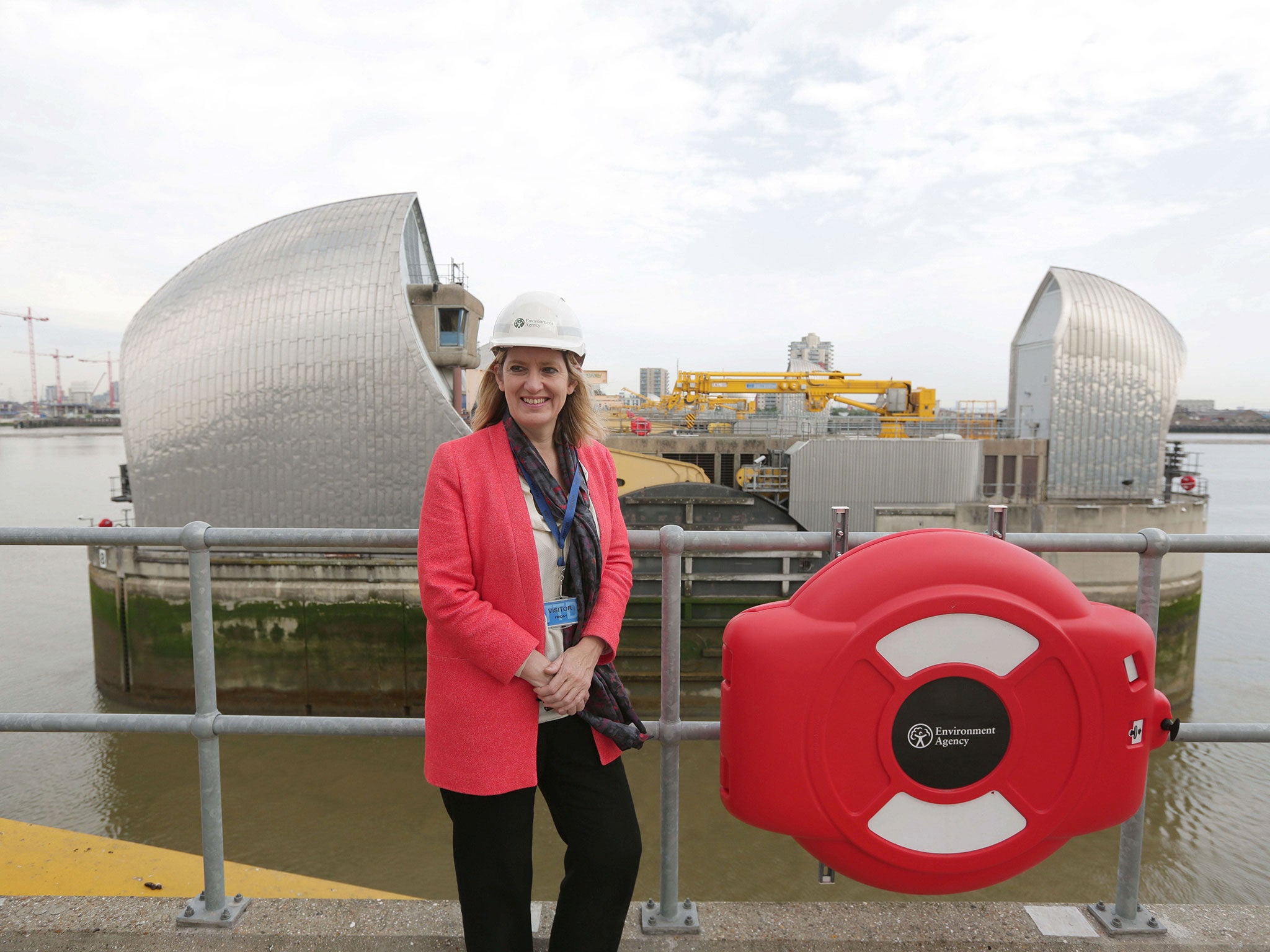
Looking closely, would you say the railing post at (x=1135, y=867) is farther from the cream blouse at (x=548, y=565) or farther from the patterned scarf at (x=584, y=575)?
the cream blouse at (x=548, y=565)

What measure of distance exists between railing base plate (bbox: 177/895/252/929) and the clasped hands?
1231 millimetres

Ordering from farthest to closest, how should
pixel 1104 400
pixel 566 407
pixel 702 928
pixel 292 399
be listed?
1. pixel 1104 400
2. pixel 292 399
3. pixel 702 928
4. pixel 566 407

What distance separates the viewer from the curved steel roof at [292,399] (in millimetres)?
14930

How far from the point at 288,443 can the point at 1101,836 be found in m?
15.2

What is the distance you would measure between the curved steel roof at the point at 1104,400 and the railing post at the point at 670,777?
24263 millimetres

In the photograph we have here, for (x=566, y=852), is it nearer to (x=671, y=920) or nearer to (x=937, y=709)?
(x=671, y=920)

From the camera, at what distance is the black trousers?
5.01ft

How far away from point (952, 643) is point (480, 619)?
37.9 inches

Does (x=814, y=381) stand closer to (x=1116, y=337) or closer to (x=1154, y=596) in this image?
(x=1116, y=337)

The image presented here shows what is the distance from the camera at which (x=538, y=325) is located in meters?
1.55

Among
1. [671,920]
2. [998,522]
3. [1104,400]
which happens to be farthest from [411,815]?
[1104,400]

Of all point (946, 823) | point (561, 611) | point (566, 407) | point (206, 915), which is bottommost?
point (206, 915)

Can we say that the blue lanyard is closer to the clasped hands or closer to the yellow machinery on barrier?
the clasped hands

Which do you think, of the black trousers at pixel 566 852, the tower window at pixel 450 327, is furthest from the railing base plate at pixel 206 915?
the tower window at pixel 450 327
